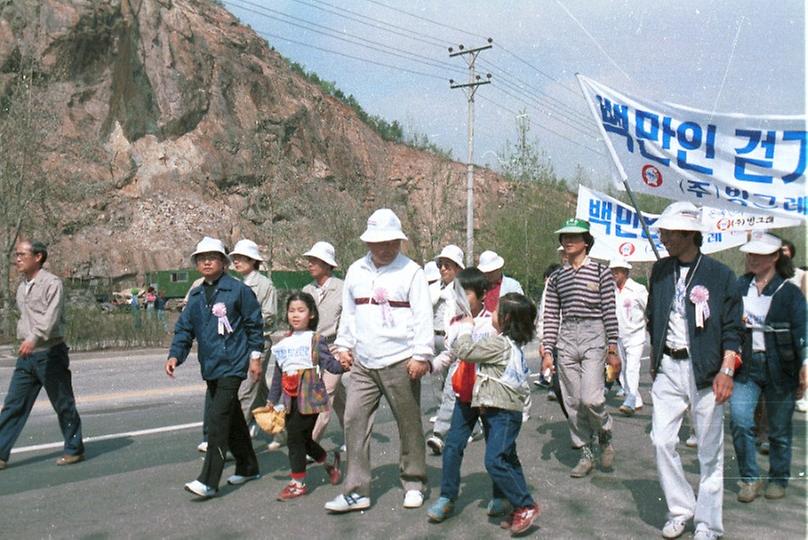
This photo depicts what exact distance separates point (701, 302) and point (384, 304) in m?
1.98

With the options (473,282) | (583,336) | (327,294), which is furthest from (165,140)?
(473,282)

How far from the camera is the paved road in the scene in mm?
5309

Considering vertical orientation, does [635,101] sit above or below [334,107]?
below

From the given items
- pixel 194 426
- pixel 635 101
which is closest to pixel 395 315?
pixel 635 101

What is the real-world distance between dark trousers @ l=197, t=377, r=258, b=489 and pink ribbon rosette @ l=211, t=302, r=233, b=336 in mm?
337

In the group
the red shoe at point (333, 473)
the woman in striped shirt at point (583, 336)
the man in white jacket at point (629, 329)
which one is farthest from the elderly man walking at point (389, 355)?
the man in white jacket at point (629, 329)

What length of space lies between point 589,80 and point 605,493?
2.91 meters

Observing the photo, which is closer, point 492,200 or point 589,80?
point 589,80

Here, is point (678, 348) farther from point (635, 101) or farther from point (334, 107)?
point (334, 107)

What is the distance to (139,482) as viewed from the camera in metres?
6.56

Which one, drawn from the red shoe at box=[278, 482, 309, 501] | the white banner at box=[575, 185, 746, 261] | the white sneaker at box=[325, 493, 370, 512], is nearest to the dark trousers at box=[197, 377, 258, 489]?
the red shoe at box=[278, 482, 309, 501]

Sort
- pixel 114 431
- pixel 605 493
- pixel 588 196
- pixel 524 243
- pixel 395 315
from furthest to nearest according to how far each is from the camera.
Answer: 1. pixel 524 243
2. pixel 588 196
3. pixel 114 431
4. pixel 605 493
5. pixel 395 315

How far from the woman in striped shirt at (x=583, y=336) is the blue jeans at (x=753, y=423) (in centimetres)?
93

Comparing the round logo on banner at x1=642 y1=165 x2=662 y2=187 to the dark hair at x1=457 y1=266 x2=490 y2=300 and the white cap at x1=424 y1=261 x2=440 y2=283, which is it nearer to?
the dark hair at x1=457 y1=266 x2=490 y2=300
